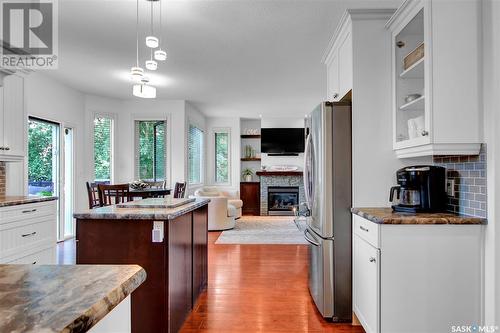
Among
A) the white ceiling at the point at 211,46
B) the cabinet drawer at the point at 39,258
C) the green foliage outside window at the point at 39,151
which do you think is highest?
the white ceiling at the point at 211,46

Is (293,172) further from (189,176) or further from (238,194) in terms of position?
(189,176)

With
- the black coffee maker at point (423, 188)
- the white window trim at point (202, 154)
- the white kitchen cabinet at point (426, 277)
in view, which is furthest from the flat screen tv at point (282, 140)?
the white kitchen cabinet at point (426, 277)

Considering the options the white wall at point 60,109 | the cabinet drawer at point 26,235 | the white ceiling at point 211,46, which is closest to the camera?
the cabinet drawer at point 26,235

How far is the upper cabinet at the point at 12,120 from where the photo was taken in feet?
10.1

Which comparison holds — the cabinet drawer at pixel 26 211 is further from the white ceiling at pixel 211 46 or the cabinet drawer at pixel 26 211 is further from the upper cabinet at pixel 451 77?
the upper cabinet at pixel 451 77

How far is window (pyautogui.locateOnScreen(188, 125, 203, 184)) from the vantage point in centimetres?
694

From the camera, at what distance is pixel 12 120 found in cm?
320

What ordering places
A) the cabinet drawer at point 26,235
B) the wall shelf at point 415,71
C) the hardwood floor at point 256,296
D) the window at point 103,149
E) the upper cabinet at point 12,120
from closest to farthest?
the wall shelf at point 415,71, the hardwood floor at point 256,296, the cabinet drawer at point 26,235, the upper cabinet at point 12,120, the window at point 103,149

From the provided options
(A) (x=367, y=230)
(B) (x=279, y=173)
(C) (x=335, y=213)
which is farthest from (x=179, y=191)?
(B) (x=279, y=173)

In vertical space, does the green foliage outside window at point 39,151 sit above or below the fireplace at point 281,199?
above

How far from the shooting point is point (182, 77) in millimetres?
4680

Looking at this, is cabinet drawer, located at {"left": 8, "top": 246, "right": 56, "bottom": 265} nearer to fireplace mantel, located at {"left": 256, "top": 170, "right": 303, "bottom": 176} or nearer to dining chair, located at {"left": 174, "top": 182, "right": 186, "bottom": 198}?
dining chair, located at {"left": 174, "top": 182, "right": 186, "bottom": 198}

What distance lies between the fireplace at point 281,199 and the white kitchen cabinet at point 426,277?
619cm

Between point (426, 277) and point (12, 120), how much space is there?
3973 mm
